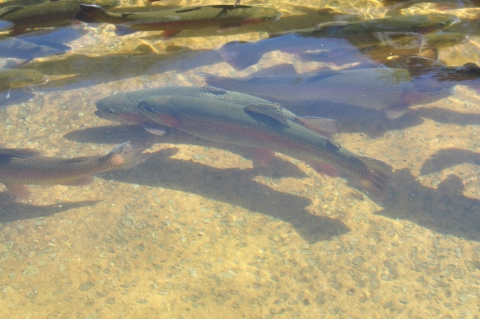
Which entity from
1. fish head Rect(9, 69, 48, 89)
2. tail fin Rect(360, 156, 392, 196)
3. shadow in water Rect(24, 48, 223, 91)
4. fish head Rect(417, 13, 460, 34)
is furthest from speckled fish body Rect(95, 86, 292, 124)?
fish head Rect(417, 13, 460, 34)

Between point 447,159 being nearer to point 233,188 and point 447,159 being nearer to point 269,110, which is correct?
point 269,110

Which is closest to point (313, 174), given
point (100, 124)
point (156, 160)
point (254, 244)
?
point (254, 244)

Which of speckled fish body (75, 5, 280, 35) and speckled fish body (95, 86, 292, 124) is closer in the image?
speckled fish body (95, 86, 292, 124)

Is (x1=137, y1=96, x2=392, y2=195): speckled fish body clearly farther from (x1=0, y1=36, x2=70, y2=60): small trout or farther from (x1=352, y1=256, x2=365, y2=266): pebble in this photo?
(x1=0, y1=36, x2=70, y2=60): small trout

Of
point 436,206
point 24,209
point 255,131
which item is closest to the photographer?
point 24,209

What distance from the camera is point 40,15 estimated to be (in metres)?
5.08

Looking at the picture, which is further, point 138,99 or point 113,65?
point 113,65

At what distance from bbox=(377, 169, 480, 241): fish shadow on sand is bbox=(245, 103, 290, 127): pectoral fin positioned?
1335mm

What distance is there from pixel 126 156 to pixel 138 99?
0.89 m

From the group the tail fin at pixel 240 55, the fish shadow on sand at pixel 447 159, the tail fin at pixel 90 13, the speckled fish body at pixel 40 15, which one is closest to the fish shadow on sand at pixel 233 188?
the fish shadow on sand at pixel 447 159

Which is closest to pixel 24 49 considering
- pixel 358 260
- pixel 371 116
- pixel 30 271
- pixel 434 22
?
pixel 30 271

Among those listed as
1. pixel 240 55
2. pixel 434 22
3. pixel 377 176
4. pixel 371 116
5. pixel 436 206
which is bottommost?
pixel 436 206

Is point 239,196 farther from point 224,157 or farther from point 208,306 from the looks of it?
point 208,306

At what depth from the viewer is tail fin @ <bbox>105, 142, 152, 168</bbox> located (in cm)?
367
